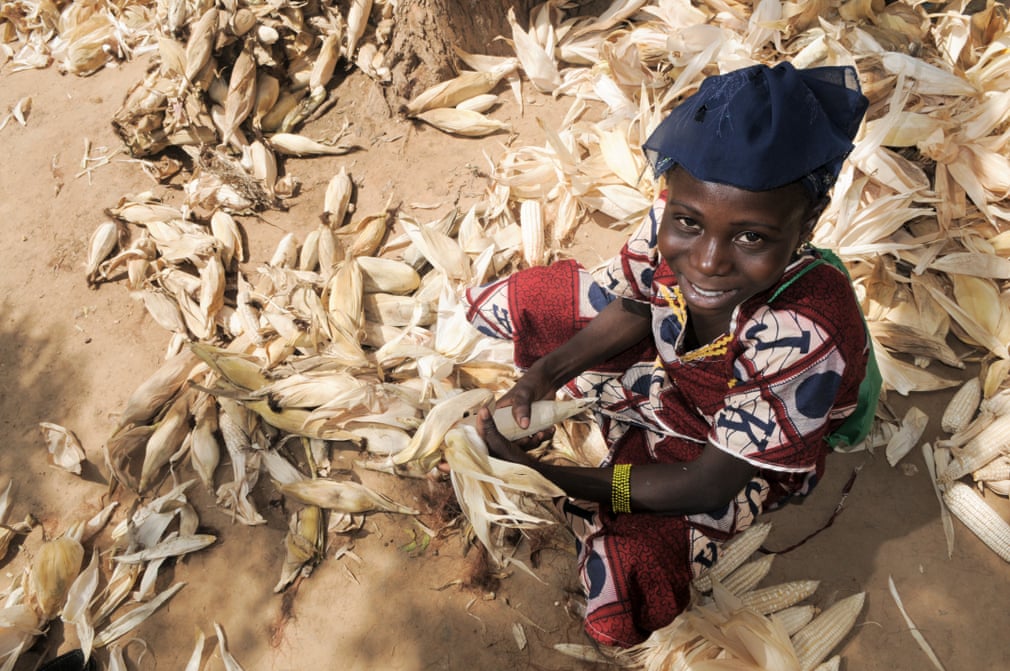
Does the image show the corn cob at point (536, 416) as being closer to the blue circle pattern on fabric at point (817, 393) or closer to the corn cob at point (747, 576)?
the blue circle pattern on fabric at point (817, 393)

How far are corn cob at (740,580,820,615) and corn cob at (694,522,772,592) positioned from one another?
0.09 metres

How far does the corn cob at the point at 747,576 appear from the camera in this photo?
204cm

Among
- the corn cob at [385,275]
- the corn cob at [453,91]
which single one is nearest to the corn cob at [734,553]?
the corn cob at [385,275]

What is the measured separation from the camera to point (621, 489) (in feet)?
5.95

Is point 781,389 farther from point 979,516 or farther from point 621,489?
Result: point 979,516

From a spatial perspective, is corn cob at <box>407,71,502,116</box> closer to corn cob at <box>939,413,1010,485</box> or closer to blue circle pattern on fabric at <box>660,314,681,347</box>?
blue circle pattern on fabric at <box>660,314,681,347</box>

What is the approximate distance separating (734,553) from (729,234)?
3.59ft

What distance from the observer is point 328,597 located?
6.93 feet

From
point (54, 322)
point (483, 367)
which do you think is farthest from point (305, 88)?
point (483, 367)

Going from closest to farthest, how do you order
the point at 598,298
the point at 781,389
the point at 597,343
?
the point at 781,389 < the point at 597,343 < the point at 598,298

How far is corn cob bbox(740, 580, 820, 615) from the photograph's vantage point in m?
1.99

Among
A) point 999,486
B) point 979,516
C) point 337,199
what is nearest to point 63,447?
point 337,199

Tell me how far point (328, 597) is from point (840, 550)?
1.56 m

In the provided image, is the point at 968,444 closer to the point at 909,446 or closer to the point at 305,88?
the point at 909,446
